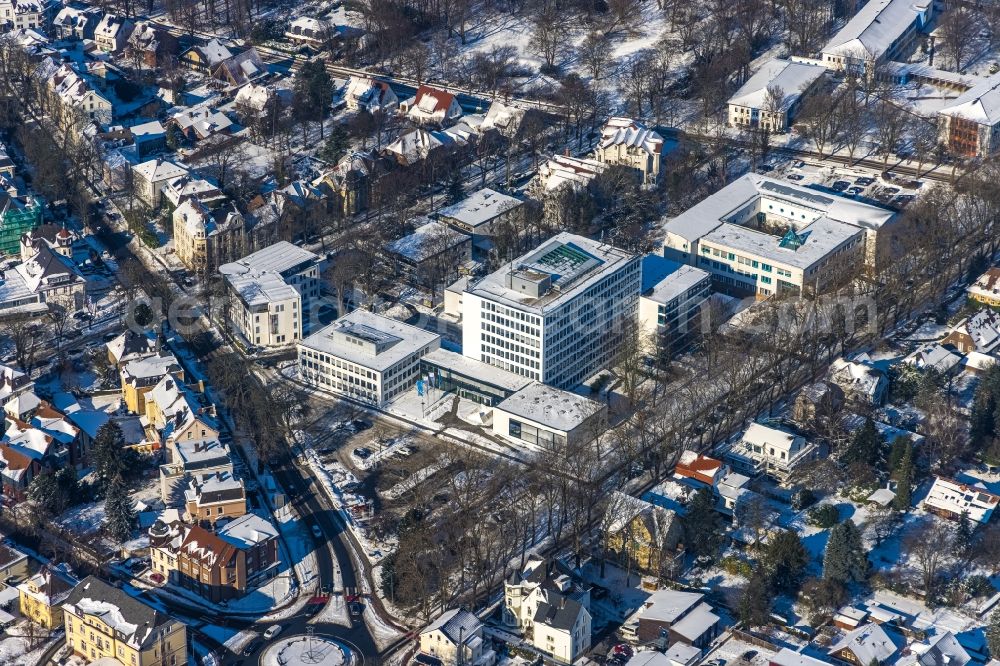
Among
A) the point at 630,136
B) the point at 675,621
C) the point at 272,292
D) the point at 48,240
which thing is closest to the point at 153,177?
the point at 48,240

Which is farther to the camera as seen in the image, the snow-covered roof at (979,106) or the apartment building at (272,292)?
the snow-covered roof at (979,106)

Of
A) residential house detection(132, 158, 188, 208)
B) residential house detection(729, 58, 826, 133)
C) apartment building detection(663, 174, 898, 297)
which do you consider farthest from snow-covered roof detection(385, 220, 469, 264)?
residential house detection(729, 58, 826, 133)

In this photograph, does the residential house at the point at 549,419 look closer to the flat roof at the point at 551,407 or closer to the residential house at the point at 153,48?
the flat roof at the point at 551,407

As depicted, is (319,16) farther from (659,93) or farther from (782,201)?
(782,201)

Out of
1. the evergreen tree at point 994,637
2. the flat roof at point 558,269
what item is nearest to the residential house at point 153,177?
the flat roof at point 558,269

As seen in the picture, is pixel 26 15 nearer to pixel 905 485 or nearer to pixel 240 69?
pixel 240 69

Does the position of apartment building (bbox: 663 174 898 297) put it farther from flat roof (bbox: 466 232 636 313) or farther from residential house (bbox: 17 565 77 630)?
residential house (bbox: 17 565 77 630)

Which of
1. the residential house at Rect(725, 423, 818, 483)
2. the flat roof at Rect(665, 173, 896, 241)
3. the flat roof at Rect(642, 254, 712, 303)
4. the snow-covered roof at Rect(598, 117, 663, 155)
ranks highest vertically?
the snow-covered roof at Rect(598, 117, 663, 155)
